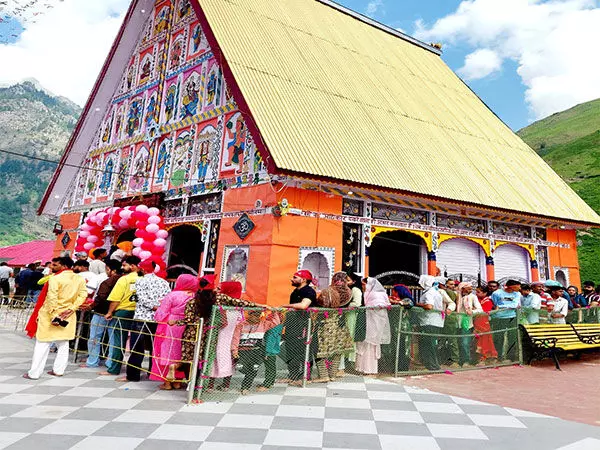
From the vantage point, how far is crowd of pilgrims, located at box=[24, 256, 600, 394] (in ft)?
18.0

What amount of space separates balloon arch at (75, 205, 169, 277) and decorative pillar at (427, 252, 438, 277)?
715cm

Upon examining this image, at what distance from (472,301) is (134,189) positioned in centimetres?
1105

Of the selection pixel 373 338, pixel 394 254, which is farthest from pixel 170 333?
pixel 394 254

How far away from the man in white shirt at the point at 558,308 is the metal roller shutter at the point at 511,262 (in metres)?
3.17

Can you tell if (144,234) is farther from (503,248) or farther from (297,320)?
(503,248)

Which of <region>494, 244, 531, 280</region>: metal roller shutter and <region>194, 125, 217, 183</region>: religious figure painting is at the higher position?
<region>194, 125, 217, 183</region>: religious figure painting

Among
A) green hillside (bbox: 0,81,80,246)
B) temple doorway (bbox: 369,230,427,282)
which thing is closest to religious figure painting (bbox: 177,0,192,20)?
temple doorway (bbox: 369,230,427,282)

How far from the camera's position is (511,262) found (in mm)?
13477

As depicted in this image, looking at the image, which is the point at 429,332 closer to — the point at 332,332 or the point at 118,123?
the point at 332,332

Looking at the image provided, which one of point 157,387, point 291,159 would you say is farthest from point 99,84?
point 157,387

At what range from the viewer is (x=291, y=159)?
8.85m

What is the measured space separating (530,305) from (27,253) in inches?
1100

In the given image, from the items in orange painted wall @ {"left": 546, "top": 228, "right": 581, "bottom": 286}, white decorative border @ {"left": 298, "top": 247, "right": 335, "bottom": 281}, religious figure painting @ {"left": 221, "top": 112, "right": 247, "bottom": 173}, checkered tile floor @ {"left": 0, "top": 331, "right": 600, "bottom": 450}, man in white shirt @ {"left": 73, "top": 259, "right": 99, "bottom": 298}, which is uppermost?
religious figure painting @ {"left": 221, "top": 112, "right": 247, "bottom": 173}

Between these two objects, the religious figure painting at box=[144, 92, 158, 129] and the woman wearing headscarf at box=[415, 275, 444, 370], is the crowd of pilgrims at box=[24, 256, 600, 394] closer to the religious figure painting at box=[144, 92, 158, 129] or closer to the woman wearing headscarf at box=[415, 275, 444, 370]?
the woman wearing headscarf at box=[415, 275, 444, 370]
